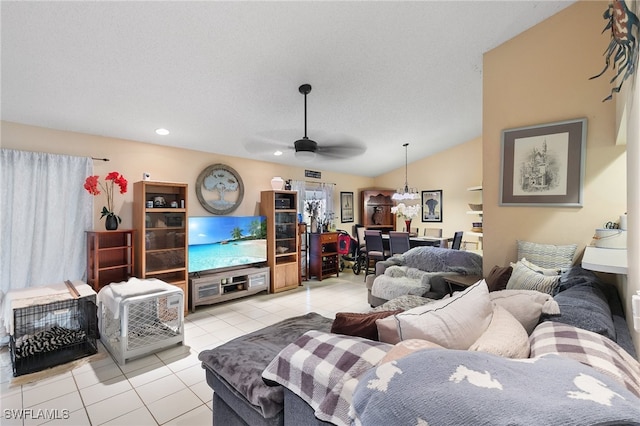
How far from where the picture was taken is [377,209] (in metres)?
7.23

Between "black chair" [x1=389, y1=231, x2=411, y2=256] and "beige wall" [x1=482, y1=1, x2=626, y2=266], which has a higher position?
"beige wall" [x1=482, y1=1, x2=626, y2=266]

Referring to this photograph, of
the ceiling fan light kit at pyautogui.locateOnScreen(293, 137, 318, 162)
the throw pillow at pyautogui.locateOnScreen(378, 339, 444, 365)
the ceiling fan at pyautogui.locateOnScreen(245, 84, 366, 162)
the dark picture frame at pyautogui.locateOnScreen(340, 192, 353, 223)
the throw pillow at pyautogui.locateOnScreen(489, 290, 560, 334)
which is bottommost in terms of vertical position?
the throw pillow at pyautogui.locateOnScreen(489, 290, 560, 334)

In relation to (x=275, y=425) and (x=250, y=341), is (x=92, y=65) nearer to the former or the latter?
(x=250, y=341)

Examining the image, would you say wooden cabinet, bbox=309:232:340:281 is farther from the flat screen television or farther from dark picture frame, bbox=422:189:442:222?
dark picture frame, bbox=422:189:442:222

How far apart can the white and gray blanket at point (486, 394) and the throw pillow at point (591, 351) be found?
0.26 metres

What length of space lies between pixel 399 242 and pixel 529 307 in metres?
3.73

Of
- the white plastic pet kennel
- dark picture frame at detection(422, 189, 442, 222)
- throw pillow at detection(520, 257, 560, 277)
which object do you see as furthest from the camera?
dark picture frame at detection(422, 189, 442, 222)

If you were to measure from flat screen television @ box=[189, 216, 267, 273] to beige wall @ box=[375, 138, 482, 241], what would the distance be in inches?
127

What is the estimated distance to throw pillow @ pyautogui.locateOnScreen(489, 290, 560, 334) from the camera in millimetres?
1364

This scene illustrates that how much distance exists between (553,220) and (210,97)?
138 inches

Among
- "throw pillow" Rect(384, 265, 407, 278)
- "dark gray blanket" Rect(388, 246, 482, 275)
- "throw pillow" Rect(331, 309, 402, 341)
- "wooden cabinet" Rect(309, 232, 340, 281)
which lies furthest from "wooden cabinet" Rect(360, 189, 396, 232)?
"throw pillow" Rect(331, 309, 402, 341)

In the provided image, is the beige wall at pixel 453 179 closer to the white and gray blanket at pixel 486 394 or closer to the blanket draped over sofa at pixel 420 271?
the blanket draped over sofa at pixel 420 271

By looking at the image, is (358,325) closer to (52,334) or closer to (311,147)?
(311,147)

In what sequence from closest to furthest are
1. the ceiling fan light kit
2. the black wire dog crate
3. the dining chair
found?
1. the black wire dog crate
2. the ceiling fan light kit
3. the dining chair
